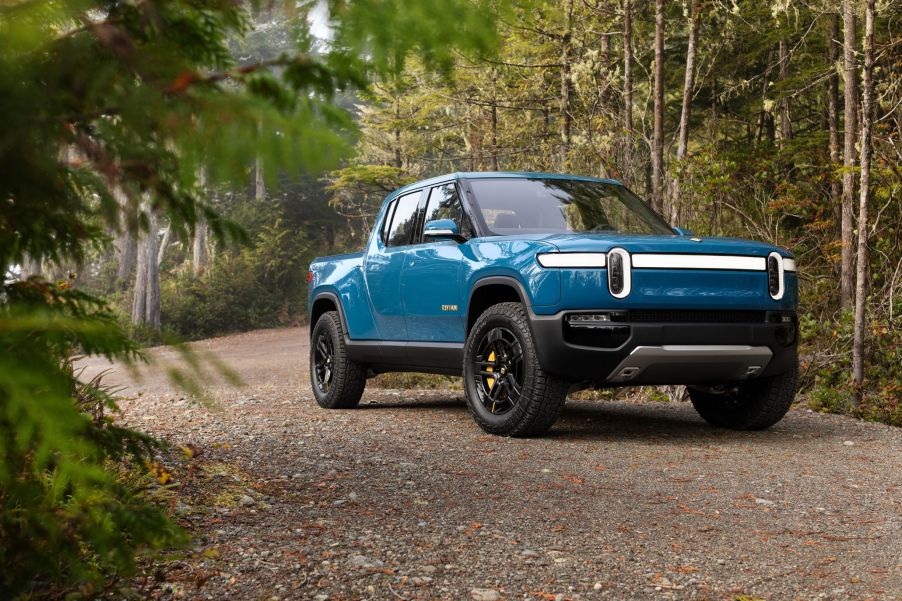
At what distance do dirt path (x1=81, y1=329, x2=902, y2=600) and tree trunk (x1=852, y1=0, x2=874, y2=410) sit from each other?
1600mm

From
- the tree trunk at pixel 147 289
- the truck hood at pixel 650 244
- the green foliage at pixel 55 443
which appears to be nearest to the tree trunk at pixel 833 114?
the truck hood at pixel 650 244

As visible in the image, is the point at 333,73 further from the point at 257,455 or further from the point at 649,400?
the point at 649,400

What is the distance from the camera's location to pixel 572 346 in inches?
257

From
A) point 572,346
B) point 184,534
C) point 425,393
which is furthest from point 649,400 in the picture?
point 184,534

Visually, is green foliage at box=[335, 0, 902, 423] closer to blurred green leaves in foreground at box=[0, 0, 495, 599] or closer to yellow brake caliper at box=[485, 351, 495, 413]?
yellow brake caliper at box=[485, 351, 495, 413]

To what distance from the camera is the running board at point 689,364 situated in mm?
6523

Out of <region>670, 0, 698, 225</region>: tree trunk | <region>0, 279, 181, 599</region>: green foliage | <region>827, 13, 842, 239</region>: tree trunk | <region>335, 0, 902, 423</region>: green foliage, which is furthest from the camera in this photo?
<region>827, 13, 842, 239</region>: tree trunk

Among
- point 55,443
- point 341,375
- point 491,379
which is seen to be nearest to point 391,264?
point 341,375

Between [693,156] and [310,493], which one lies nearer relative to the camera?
[310,493]

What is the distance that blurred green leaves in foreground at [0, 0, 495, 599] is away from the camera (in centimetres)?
198

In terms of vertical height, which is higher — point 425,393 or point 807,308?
point 807,308

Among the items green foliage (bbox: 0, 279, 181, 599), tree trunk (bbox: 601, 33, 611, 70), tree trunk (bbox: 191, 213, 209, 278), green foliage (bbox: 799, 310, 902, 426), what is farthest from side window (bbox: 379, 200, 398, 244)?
tree trunk (bbox: 191, 213, 209, 278)

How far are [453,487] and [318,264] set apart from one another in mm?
5072

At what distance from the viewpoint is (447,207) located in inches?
317
